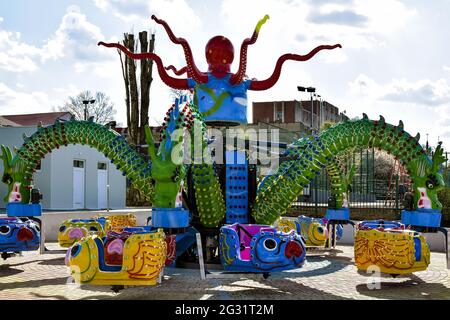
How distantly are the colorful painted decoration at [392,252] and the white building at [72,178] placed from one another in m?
15.7

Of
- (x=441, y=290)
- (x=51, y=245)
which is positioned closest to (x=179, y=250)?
(x=441, y=290)

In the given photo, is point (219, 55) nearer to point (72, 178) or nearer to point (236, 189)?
point (236, 189)

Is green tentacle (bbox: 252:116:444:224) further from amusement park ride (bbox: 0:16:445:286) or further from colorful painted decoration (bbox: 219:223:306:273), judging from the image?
colorful painted decoration (bbox: 219:223:306:273)

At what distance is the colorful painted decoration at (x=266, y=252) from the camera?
7035mm

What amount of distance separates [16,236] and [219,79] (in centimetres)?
444

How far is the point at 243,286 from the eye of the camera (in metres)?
7.95

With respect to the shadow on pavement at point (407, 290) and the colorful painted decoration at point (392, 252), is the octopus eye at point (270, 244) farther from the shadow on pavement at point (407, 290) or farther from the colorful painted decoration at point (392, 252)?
the colorful painted decoration at point (392, 252)

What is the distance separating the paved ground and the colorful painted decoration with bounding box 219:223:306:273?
41 cm

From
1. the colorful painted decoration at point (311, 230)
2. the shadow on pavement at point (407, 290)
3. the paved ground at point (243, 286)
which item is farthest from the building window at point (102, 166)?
the shadow on pavement at point (407, 290)

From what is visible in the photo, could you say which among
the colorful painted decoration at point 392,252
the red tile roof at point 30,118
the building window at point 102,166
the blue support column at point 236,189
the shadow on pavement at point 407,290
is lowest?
the shadow on pavement at point 407,290

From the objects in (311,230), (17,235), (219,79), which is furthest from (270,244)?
(17,235)

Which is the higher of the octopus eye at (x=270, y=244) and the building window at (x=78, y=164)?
the building window at (x=78, y=164)

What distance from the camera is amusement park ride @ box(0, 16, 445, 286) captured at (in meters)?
6.91

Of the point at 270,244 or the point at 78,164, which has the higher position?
the point at 78,164
